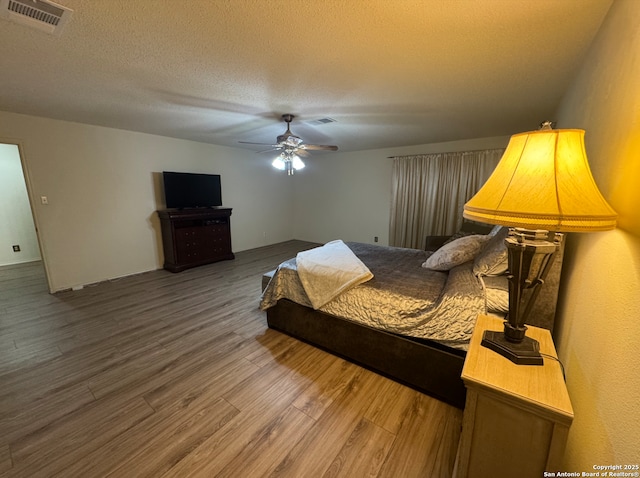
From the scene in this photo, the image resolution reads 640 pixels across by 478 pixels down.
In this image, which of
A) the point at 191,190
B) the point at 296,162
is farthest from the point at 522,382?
the point at 191,190

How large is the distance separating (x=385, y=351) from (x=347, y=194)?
177 inches

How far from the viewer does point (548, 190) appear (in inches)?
33.7

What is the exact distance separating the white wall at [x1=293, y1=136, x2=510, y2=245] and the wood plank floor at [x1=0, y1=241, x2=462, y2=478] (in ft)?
12.0

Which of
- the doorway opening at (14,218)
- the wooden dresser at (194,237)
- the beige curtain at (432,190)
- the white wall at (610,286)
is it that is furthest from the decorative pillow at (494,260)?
the doorway opening at (14,218)

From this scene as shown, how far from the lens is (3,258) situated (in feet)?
15.2

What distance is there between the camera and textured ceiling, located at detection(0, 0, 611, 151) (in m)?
1.34

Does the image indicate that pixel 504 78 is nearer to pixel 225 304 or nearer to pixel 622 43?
pixel 622 43

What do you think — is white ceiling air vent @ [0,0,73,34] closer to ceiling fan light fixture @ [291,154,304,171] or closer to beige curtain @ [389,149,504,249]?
ceiling fan light fixture @ [291,154,304,171]

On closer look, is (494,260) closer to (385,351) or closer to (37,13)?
(385,351)

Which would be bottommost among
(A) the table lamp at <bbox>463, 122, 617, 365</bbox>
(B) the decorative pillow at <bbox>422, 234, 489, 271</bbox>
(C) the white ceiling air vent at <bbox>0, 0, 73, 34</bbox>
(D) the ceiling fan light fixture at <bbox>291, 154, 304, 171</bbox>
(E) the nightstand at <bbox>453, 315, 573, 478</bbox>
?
(E) the nightstand at <bbox>453, 315, 573, 478</bbox>

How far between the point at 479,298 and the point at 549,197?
99 centimetres

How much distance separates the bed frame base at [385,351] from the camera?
1688mm

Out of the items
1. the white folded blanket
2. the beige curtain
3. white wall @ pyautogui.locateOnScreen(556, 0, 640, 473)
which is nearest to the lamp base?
white wall @ pyautogui.locateOnScreen(556, 0, 640, 473)

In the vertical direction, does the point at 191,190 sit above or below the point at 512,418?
above
